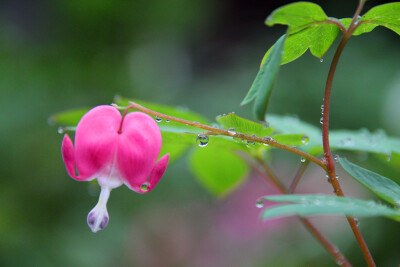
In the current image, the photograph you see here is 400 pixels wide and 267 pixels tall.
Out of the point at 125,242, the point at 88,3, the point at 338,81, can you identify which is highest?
the point at 88,3

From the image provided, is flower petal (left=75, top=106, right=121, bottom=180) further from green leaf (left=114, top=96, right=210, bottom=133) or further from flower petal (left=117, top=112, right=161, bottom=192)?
green leaf (left=114, top=96, right=210, bottom=133)

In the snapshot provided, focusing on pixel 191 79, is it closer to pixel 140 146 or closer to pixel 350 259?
pixel 350 259

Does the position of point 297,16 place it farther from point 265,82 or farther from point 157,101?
point 157,101

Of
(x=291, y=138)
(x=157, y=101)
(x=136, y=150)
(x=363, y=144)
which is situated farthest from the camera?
(x=157, y=101)

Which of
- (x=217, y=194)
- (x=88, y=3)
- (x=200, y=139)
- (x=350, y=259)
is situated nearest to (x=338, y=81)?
(x=350, y=259)

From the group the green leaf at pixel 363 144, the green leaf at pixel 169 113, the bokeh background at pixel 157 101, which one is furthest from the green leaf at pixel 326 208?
the bokeh background at pixel 157 101

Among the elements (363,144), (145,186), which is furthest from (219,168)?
(145,186)

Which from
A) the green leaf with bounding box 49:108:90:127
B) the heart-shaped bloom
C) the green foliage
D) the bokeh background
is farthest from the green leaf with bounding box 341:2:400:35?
the bokeh background
